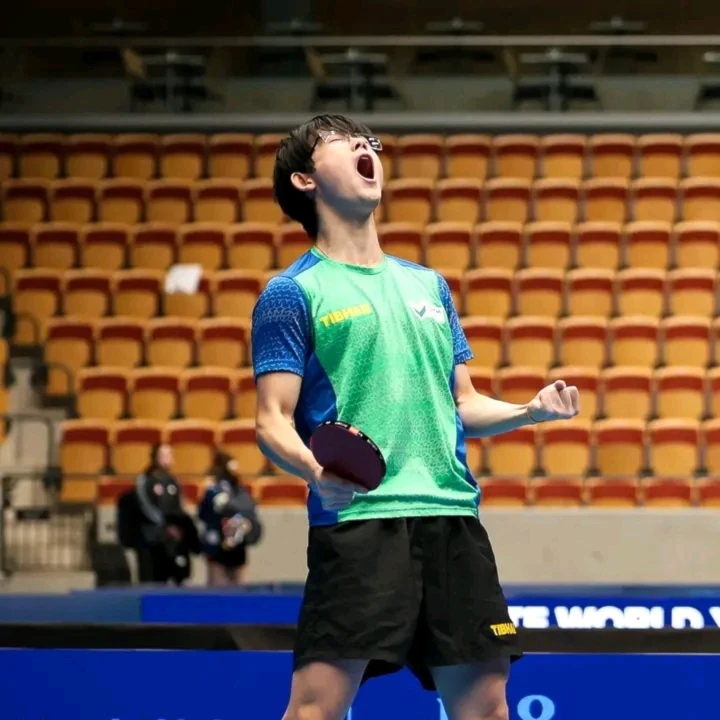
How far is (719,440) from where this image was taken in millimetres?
11484

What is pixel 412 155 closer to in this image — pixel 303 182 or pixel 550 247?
pixel 550 247

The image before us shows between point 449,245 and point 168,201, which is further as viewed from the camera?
point 168,201

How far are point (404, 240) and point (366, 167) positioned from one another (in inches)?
409

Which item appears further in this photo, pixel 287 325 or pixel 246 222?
pixel 246 222

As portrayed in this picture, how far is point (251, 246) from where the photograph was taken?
13492mm

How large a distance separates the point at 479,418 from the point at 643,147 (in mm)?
11864

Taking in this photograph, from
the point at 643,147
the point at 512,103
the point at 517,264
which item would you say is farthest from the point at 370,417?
the point at 512,103

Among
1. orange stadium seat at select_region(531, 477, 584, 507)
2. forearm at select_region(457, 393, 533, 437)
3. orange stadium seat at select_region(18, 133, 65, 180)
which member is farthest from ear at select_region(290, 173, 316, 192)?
orange stadium seat at select_region(18, 133, 65, 180)

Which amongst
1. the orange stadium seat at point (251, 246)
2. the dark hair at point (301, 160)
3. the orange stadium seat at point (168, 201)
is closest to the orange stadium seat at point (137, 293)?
the orange stadium seat at point (251, 246)

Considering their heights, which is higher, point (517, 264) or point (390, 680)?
point (517, 264)

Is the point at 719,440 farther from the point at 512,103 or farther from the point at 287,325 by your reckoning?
the point at 287,325

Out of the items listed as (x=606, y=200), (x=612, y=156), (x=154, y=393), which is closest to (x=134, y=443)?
(x=154, y=393)

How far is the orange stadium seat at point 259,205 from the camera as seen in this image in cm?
1412

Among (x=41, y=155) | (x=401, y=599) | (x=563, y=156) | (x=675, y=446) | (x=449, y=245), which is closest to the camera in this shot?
(x=401, y=599)
